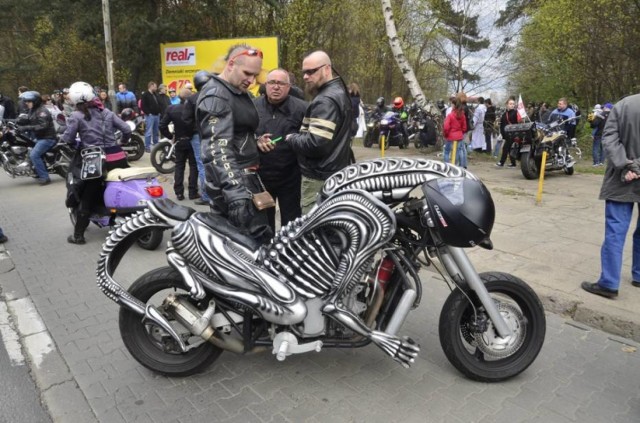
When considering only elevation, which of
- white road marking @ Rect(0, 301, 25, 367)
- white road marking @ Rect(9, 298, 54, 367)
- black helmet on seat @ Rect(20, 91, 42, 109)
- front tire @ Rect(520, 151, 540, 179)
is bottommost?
white road marking @ Rect(0, 301, 25, 367)

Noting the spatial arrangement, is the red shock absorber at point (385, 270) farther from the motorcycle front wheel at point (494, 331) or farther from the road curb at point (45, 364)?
the road curb at point (45, 364)

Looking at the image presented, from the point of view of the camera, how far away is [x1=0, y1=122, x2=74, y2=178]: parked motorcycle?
33.2 ft

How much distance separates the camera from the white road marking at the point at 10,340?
11.2ft

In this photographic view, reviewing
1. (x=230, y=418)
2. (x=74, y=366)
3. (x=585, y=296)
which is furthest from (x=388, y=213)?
(x=585, y=296)

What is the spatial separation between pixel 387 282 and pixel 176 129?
233 inches

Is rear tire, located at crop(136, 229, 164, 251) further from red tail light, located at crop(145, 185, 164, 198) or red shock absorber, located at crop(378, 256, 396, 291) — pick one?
red shock absorber, located at crop(378, 256, 396, 291)

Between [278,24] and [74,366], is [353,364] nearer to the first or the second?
[74,366]

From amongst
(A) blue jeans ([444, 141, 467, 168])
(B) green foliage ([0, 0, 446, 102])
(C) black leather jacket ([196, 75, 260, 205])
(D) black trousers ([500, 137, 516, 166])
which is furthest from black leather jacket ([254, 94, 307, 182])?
(B) green foliage ([0, 0, 446, 102])

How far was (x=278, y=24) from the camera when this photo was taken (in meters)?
21.8

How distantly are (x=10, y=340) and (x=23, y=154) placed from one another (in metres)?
8.12

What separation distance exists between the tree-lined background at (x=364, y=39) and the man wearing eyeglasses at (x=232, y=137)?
14.8 metres

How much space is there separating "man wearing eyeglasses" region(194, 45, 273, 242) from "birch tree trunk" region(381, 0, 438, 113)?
10.2 meters

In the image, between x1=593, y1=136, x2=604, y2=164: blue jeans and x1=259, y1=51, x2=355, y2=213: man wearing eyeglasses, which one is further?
x1=593, y1=136, x2=604, y2=164: blue jeans

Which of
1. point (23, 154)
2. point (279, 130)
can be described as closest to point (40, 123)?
point (23, 154)
